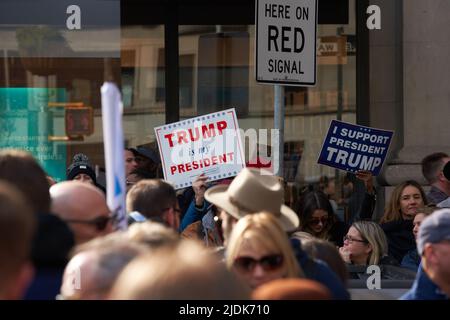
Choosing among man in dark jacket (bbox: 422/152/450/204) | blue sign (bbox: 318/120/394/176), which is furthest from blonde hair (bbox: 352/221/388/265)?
blue sign (bbox: 318/120/394/176)

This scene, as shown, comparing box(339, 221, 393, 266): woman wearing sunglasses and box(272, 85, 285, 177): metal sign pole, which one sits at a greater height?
box(272, 85, 285, 177): metal sign pole

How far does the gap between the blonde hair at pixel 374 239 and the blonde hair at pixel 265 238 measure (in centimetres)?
396

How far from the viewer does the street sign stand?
8.05 meters

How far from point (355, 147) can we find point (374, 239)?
191 centimetres

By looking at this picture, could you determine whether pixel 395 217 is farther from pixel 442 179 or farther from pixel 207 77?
pixel 207 77

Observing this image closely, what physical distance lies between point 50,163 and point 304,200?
447 centimetres

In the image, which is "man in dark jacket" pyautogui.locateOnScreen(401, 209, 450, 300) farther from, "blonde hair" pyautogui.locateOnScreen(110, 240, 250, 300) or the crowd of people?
"blonde hair" pyautogui.locateOnScreen(110, 240, 250, 300)

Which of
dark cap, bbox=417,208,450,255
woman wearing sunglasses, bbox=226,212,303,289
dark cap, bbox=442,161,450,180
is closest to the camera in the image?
woman wearing sunglasses, bbox=226,212,303,289

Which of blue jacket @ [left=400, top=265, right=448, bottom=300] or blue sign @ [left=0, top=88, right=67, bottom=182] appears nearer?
blue jacket @ [left=400, top=265, right=448, bottom=300]

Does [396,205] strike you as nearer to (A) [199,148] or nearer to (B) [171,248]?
(A) [199,148]

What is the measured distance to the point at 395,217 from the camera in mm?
9336

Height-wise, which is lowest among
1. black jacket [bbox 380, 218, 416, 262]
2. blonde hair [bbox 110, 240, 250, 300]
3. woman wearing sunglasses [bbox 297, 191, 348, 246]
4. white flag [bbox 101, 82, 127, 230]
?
black jacket [bbox 380, 218, 416, 262]
